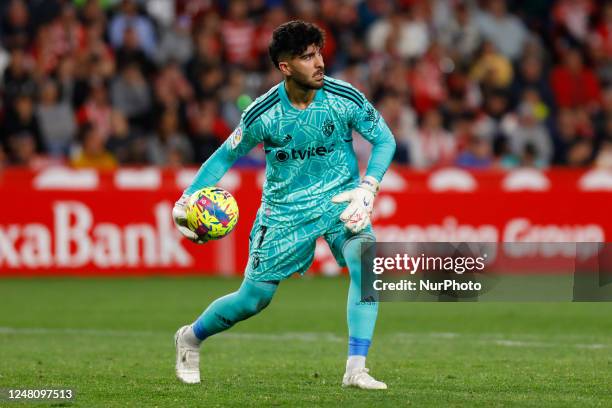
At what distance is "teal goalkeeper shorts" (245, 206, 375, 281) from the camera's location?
8.27m

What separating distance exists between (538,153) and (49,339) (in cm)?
1029

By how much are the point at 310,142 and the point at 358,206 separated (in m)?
0.60

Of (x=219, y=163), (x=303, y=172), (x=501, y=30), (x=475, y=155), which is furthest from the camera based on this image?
(x=501, y=30)

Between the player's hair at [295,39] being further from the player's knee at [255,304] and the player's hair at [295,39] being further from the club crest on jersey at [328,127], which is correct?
the player's knee at [255,304]

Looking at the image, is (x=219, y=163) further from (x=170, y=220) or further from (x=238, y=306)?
(x=170, y=220)

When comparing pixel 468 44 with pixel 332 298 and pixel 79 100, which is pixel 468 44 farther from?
pixel 332 298

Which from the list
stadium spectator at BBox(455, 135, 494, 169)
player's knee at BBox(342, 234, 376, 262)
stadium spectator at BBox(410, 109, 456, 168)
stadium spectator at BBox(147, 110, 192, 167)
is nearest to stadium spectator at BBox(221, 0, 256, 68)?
stadium spectator at BBox(147, 110, 192, 167)

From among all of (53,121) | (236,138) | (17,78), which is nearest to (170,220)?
(53,121)

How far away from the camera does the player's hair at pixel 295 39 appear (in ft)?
26.5

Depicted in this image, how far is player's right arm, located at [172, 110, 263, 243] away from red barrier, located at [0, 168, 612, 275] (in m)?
8.30

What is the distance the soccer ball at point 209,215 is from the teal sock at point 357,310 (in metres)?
0.78

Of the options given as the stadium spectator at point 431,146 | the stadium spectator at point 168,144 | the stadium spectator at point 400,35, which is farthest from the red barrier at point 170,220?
the stadium spectator at point 400,35

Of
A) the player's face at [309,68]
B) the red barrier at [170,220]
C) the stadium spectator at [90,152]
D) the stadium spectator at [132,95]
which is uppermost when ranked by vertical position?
the stadium spectator at [132,95]

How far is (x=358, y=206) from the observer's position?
25.9 feet
